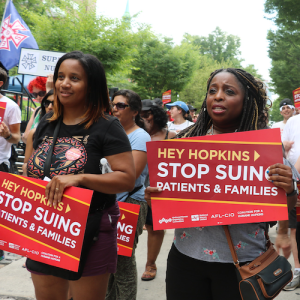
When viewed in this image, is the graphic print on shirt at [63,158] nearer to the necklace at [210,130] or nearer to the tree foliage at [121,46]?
the necklace at [210,130]

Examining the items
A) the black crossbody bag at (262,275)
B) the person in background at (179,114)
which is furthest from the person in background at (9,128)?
the person in background at (179,114)

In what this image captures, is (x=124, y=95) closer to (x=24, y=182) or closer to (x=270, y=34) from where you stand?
(x=24, y=182)

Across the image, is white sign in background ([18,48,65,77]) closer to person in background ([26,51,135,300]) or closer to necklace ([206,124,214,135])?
person in background ([26,51,135,300])

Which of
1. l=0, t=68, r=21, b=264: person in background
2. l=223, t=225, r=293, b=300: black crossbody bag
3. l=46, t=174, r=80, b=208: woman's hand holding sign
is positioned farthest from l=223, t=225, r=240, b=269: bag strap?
l=0, t=68, r=21, b=264: person in background

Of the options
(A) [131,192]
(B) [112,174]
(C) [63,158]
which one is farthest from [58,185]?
(A) [131,192]

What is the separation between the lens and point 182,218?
180 cm

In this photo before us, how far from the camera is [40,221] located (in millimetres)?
1892

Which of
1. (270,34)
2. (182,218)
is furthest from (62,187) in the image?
(270,34)

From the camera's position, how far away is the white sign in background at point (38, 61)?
7.34m

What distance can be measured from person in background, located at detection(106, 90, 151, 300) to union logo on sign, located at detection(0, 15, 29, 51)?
7.00 meters

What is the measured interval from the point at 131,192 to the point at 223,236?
1440mm

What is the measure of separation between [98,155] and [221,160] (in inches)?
26.4

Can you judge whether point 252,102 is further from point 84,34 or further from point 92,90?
point 84,34

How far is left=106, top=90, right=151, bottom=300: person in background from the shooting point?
300cm
